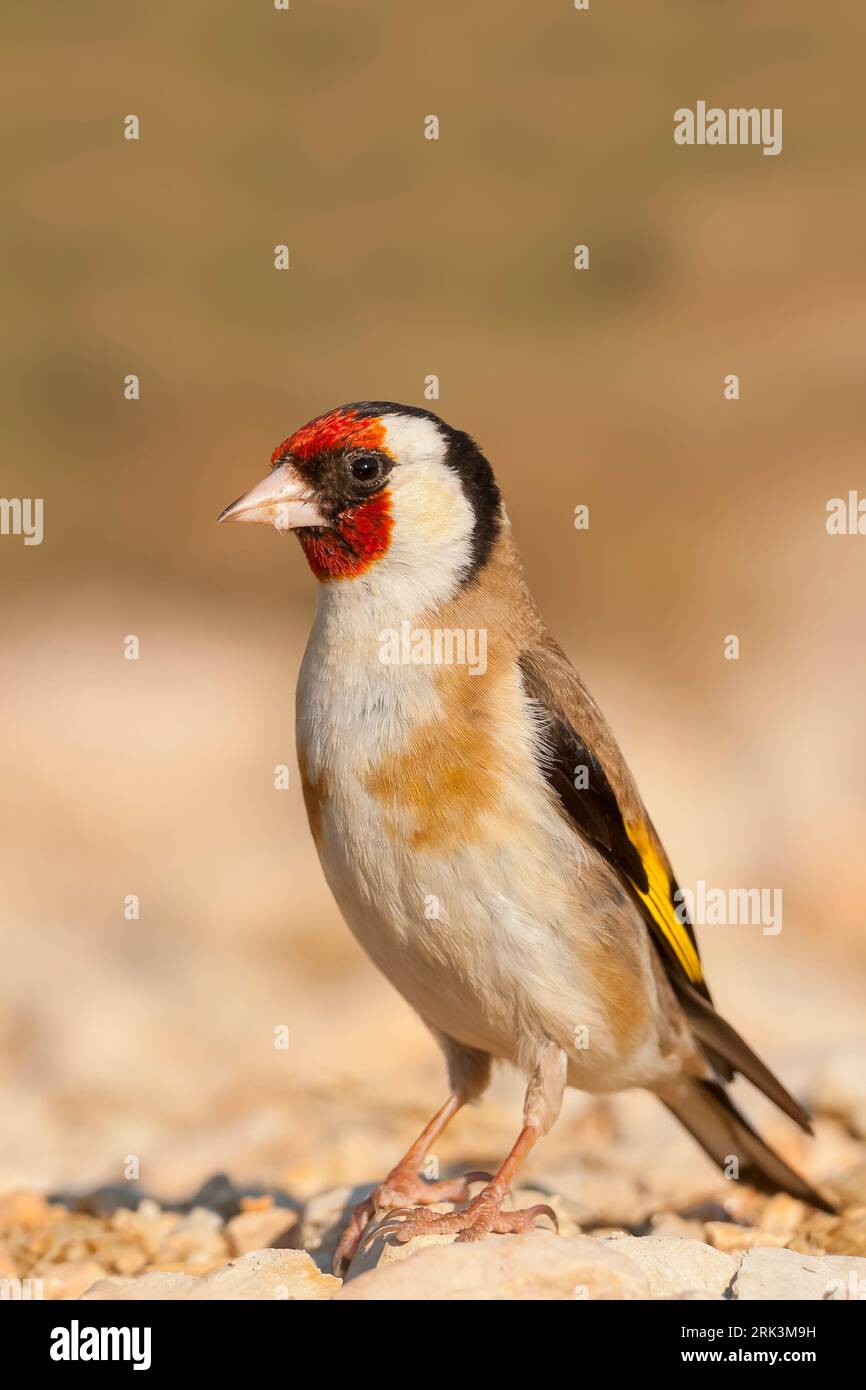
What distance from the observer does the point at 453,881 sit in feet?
13.0

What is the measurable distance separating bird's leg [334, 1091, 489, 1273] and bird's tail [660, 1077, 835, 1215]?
2.60 ft

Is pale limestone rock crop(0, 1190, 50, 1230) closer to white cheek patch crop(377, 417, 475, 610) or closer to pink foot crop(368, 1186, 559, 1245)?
pink foot crop(368, 1186, 559, 1245)

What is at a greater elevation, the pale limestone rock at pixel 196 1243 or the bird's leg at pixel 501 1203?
the bird's leg at pixel 501 1203

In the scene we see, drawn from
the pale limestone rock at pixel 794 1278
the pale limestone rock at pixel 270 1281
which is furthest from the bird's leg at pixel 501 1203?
the pale limestone rock at pixel 794 1278

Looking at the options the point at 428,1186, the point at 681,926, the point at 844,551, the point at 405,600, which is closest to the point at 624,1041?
the point at 681,926

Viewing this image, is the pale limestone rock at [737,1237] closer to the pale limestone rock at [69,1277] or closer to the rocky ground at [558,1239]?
the rocky ground at [558,1239]

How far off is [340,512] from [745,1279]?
2156 mm

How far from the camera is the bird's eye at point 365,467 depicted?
419cm

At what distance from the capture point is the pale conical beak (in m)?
4.14

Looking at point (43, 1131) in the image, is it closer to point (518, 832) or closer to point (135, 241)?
point (518, 832)

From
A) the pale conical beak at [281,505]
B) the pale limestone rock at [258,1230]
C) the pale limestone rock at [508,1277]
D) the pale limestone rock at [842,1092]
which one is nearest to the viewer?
the pale limestone rock at [508,1277]

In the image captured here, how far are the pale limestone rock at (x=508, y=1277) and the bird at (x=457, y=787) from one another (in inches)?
17.7

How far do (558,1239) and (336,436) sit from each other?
2.10 metres

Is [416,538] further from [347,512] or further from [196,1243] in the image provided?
[196,1243]
